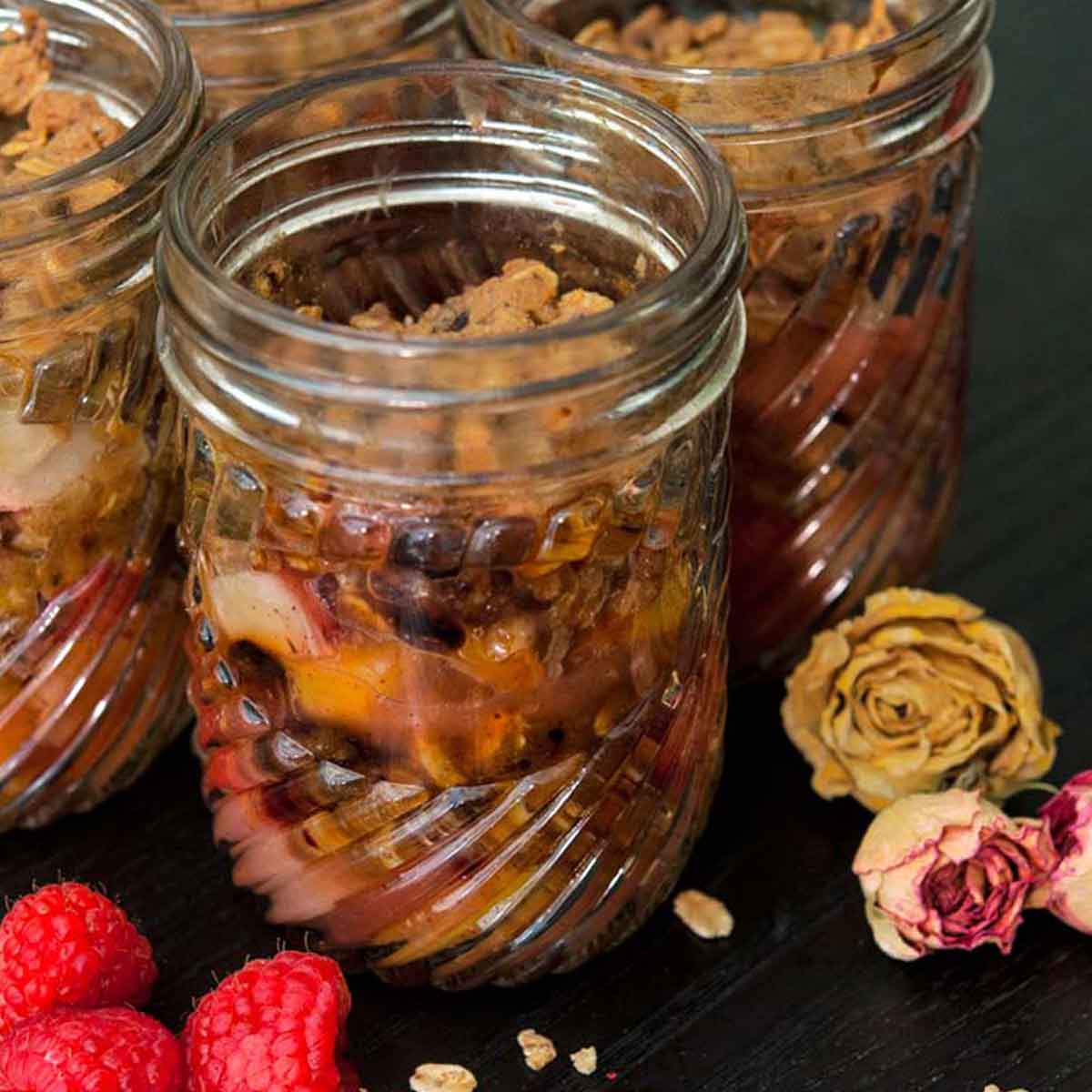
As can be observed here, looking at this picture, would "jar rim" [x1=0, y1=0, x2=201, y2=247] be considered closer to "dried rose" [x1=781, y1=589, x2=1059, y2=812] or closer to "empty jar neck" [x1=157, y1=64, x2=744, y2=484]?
"empty jar neck" [x1=157, y1=64, x2=744, y2=484]

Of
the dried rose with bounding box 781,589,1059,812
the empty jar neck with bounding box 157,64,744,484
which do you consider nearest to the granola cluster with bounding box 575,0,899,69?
the empty jar neck with bounding box 157,64,744,484

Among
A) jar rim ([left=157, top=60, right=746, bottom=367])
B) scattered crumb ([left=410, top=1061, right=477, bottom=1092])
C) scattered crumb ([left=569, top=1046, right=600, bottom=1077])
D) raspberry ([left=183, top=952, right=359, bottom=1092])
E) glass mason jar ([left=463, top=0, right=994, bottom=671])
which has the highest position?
jar rim ([left=157, top=60, right=746, bottom=367])

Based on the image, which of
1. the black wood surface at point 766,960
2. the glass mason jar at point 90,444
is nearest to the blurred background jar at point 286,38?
the glass mason jar at point 90,444

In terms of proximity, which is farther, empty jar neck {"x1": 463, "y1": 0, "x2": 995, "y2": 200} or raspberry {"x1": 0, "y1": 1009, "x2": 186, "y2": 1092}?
empty jar neck {"x1": 463, "y1": 0, "x2": 995, "y2": 200}

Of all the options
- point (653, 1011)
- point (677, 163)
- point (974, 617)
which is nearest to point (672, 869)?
point (653, 1011)

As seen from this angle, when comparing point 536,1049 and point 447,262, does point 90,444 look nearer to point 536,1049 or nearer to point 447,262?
point 447,262

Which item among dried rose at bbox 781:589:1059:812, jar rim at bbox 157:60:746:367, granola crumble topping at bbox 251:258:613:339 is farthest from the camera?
dried rose at bbox 781:589:1059:812

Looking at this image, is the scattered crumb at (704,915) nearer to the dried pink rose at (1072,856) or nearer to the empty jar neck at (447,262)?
the dried pink rose at (1072,856)
